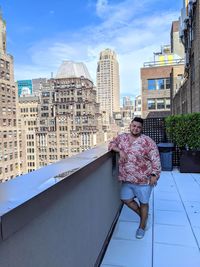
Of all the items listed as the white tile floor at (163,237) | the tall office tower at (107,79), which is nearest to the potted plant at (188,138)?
the white tile floor at (163,237)

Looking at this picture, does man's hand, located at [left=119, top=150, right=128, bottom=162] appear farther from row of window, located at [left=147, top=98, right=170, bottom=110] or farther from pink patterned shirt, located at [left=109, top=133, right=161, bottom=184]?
row of window, located at [left=147, top=98, right=170, bottom=110]

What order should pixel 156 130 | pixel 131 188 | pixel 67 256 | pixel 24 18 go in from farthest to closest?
pixel 24 18 → pixel 156 130 → pixel 131 188 → pixel 67 256

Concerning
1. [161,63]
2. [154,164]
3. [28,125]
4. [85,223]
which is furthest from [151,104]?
[85,223]

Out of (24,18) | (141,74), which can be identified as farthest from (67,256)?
(141,74)

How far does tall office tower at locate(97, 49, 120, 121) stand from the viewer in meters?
45.5

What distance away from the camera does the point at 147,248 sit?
231 centimetres

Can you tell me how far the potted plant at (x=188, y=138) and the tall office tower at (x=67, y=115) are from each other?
2095 centimetres

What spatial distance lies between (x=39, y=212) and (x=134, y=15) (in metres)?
15.5

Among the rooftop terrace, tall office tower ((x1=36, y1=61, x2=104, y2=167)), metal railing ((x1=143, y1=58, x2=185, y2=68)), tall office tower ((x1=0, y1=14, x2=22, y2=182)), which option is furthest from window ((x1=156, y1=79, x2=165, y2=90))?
the rooftop terrace

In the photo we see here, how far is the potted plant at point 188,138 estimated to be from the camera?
5.21 meters

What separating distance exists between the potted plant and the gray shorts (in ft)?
10.4

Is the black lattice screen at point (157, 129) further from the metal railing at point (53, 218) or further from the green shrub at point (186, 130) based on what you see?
the metal railing at point (53, 218)

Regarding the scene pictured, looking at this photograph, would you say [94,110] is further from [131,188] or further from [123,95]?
[131,188]

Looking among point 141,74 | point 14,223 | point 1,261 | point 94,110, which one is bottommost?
point 1,261
